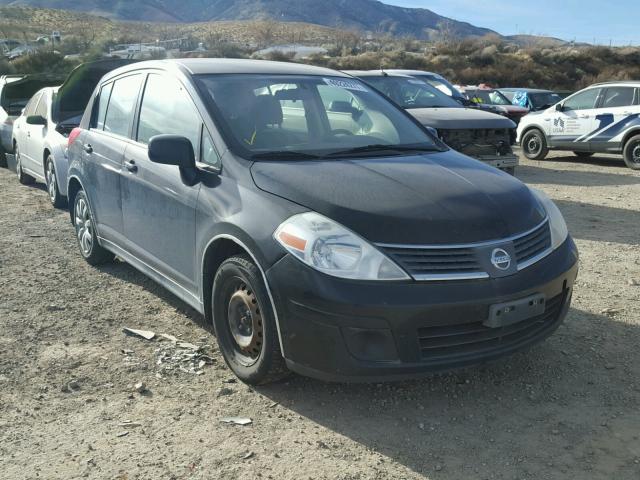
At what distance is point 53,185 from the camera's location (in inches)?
353

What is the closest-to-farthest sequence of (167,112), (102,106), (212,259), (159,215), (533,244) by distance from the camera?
(533,244), (212,259), (159,215), (167,112), (102,106)

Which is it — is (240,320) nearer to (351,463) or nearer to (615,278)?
(351,463)

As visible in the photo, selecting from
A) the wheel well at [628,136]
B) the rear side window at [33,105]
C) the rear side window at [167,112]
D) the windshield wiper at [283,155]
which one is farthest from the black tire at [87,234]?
the wheel well at [628,136]

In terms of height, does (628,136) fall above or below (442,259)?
below

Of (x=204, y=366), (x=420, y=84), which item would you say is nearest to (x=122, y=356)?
(x=204, y=366)

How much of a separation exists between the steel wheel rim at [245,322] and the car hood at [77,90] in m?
6.25

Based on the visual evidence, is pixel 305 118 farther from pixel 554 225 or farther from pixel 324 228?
pixel 554 225

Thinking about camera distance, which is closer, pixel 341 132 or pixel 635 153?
pixel 341 132

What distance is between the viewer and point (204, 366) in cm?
407

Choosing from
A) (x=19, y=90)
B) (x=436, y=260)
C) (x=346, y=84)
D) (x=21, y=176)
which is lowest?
(x=21, y=176)

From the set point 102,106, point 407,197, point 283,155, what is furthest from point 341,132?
point 102,106

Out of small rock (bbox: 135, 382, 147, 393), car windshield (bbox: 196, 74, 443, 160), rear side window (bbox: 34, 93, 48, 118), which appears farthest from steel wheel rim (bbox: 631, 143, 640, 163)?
small rock (bbox: 135, 382, 147, 393)

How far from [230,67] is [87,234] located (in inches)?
91.1

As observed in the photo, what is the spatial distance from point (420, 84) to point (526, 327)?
852 cm
